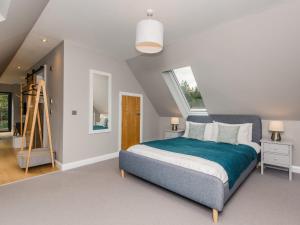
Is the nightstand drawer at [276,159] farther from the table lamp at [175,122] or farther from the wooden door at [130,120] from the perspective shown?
the wooden door at [130,120]

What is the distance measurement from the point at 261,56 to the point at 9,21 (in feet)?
13.2

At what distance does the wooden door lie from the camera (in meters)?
4.97

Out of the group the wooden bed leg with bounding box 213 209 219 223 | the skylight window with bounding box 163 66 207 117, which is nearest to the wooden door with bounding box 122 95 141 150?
the skylight window with bounding box 163 66 207 117

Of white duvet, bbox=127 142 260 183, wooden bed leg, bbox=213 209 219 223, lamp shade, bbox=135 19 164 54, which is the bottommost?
wooden bed leg, bbox=213 209 219 223

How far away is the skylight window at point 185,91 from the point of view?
468 cm

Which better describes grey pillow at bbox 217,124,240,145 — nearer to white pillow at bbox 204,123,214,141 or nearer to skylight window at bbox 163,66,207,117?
white pillow at bbox 204,123,214,141

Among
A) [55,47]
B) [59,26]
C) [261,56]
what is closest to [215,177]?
[261,56]

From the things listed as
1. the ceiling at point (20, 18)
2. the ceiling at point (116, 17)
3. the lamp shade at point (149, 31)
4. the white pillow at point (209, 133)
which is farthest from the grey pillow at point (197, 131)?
the ceiling at point (20, 18)

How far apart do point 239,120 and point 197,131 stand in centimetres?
105

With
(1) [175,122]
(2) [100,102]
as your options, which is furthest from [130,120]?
(1) [175,122]

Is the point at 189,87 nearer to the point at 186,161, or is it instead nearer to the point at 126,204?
the point at 186,161

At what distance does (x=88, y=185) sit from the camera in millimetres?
2906

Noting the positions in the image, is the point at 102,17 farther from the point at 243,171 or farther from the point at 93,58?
the point at 243,171

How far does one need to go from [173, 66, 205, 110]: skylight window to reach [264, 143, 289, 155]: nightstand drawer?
192 centimetres
